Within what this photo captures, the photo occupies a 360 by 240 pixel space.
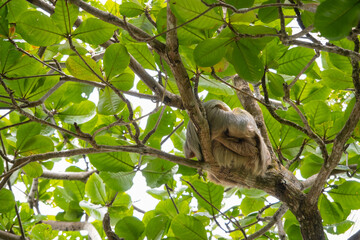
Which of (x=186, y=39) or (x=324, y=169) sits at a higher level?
(x=186, y=39)

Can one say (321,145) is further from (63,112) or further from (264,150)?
(63,112)

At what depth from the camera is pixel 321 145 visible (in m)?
2.17

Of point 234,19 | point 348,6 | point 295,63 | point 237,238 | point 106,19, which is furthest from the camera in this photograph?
point 237,238

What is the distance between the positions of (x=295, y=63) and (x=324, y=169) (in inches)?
35.0

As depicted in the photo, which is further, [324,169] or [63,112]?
[63,112]

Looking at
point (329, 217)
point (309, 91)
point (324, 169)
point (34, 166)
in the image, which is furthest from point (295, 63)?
point (34, 166)

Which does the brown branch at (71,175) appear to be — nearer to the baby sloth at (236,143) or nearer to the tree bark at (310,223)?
the baby sloth at (236,143)

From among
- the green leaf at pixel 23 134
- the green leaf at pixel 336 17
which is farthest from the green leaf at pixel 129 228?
the green leaf at pixel 336 17

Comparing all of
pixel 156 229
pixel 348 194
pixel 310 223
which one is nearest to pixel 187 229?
pixel 156 229

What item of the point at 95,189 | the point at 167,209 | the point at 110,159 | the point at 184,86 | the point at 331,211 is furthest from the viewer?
the point at 167,209

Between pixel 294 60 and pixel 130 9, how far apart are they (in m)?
1.26

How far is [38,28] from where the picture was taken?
82.4 inches

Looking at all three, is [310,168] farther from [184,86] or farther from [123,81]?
[123,81]

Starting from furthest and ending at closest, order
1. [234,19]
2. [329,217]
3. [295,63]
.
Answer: [329,217] → [295,63] → [234,19]
